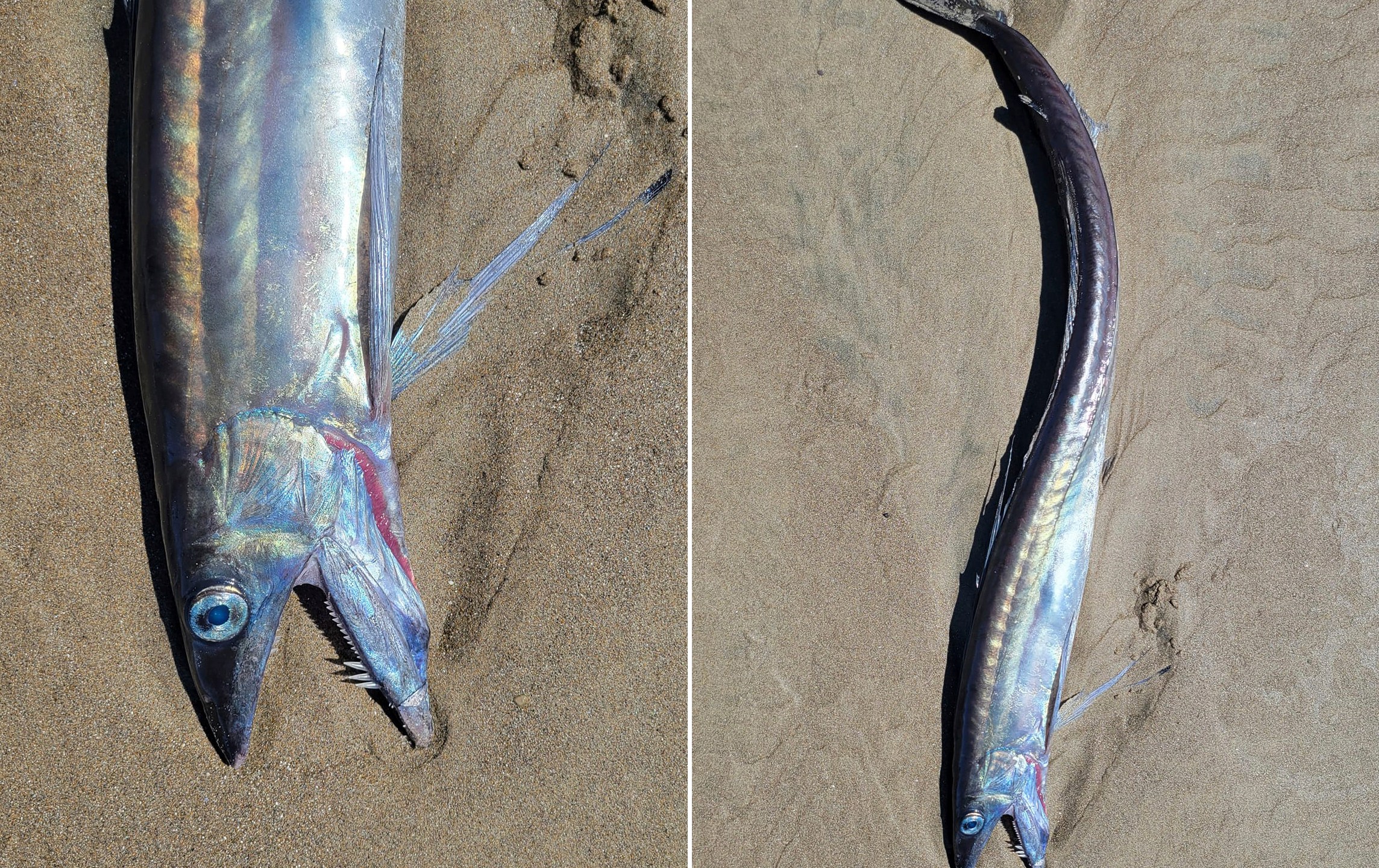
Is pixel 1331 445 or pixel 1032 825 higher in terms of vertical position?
pixel 1331 445

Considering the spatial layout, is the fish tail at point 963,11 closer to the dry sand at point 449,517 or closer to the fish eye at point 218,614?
the dry sand at point 449,517

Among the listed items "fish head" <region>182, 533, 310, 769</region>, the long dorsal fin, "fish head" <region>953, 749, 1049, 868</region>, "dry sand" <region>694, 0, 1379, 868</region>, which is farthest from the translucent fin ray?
"fish head" <region>953, 749, 1049, 868</region>

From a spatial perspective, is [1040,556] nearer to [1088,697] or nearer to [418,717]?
[1088,697]

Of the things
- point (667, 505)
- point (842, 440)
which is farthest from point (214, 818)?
point (842, 440)

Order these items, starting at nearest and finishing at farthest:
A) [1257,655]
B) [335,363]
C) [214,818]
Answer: [335,363], [214,818], [1257,655]

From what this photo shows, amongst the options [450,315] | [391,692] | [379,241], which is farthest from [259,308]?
[391,692]

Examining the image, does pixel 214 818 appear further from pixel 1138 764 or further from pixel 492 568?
pixel 1138 764
